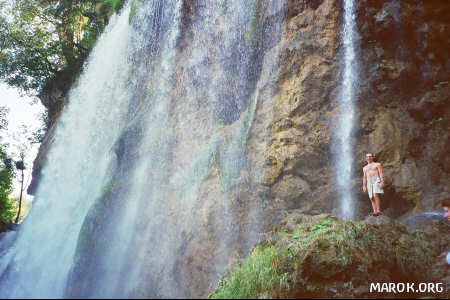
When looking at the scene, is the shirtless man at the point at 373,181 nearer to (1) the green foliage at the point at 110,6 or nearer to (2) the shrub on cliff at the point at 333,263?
(2) the shrub on cliff at the point at 333,263

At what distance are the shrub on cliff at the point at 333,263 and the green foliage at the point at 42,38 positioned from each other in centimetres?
1895

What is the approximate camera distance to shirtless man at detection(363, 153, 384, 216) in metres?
6.64

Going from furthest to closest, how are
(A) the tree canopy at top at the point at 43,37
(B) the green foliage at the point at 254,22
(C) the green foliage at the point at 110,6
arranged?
(A) the tree canopy at top at the point at 43,37 → (C) the green foliage at the point at 110,6 → (B) the green foliage at the point at 254,22

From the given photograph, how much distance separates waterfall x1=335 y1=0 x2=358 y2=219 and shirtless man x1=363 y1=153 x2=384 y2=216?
1.83ft

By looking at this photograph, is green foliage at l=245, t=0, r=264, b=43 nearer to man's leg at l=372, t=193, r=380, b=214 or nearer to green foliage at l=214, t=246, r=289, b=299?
man's leg at l=372, t=193, r=380, b=214

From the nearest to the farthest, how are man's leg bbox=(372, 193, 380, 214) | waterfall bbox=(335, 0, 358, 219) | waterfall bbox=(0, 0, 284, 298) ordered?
man's leg bbox=(372, 193, 380, 214) → waterfall bbox=(335, 0, 358, 219) → waterfall bbox=(0, 0, 284, 298)

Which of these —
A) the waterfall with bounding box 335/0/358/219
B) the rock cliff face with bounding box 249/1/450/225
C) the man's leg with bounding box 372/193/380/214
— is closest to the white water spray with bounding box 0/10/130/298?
the rock cliff face with bounding box 249/1/450/225

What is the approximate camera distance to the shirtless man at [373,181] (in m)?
6.64

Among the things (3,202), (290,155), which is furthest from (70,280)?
(3,202)

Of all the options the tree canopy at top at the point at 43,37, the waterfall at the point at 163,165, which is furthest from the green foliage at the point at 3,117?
the waterfall at the point at 163,165

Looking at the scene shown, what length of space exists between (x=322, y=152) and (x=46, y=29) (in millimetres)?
21024

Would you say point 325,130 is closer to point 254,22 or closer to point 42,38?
point 254,22

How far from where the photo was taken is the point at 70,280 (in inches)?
363

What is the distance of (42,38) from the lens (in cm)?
2073
